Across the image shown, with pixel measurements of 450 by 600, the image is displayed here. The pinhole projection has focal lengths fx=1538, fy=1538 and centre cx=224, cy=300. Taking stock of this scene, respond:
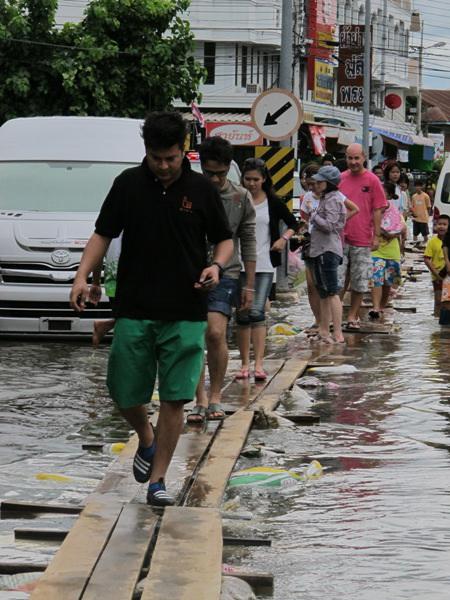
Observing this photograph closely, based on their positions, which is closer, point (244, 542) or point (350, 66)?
point (244, 542)

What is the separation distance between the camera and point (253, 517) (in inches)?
285

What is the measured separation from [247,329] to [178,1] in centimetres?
2181

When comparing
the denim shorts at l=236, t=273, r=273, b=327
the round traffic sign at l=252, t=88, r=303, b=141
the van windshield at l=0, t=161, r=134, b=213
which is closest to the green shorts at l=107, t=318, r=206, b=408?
the denim shorts at l=236, t=273, r=273, b=327

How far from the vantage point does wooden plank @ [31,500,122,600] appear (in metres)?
5.52

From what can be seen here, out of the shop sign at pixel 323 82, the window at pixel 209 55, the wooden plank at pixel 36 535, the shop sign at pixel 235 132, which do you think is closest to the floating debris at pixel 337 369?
the wooden plank at pixel 36 535

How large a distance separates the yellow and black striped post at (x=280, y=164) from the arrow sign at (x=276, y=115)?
14.2 inches

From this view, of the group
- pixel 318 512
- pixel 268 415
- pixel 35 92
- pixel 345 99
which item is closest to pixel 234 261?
pixel 268 415

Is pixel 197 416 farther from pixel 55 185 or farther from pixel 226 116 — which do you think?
pixel 226 116

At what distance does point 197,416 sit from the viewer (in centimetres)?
967

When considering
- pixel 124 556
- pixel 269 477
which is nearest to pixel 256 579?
pixel 124 556

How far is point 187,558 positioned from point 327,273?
8962 mm

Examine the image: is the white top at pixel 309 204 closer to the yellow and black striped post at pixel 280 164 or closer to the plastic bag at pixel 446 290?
the plastic bag at pixel 446 290

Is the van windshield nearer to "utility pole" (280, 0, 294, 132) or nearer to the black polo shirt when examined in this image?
"utility pole" (280, 0, 294, 132)

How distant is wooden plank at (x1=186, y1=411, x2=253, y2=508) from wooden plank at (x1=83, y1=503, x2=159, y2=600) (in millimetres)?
455
